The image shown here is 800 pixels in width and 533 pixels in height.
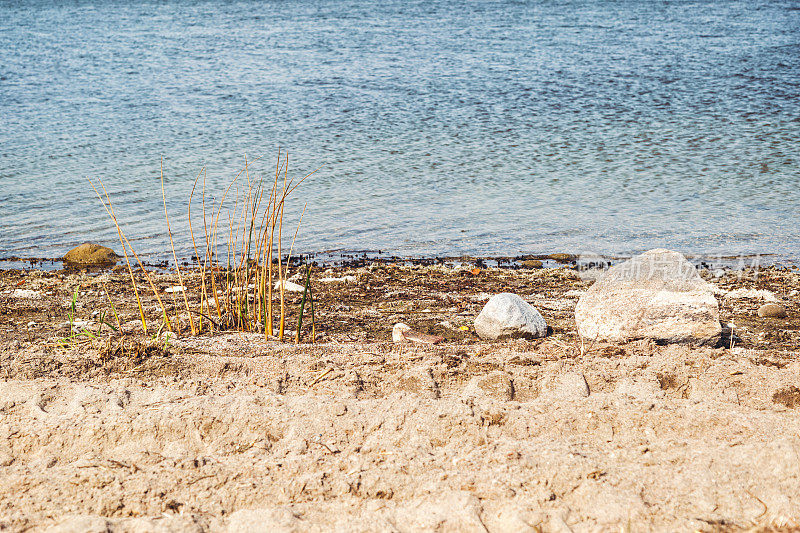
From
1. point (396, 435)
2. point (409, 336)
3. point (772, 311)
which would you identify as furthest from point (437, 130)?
point (396, 435)

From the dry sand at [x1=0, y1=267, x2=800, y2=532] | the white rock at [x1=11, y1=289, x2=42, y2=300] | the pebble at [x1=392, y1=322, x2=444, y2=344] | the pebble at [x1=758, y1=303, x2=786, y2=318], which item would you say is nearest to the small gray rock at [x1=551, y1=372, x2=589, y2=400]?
the dry sand at [x1=0, y1=267, x2=800, y2=532]

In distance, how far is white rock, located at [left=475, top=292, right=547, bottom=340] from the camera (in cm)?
361

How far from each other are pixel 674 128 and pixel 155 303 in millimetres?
8603

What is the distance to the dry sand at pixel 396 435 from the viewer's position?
2.01 m

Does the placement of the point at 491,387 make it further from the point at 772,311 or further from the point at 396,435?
A: the point at 772,311

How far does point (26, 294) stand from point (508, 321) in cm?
363

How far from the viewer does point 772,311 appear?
4090 mm

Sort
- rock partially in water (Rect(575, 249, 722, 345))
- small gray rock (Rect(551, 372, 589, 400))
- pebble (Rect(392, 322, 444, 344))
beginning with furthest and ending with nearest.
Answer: pebble (Rect(392, 322, 444, 344)) < rock partially in water (Rect(575, 249, 722, 345)) < small gray rock (Rect(551, 372, 589, 400))

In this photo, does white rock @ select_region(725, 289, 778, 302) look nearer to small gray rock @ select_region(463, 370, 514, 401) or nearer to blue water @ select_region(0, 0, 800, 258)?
blue water @ select_region(0, 0, 800, 258)

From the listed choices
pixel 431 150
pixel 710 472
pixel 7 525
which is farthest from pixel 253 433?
pixel 431 150

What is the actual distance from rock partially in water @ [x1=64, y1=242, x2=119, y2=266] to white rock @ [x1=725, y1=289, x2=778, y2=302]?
5293 millimetres

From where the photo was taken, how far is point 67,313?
4.45 metres

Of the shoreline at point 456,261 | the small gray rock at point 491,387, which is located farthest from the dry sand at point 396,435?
the shoreline at point 456,261

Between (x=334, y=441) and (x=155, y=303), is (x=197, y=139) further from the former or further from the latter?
(x=334, y=441)
